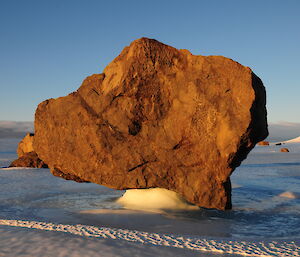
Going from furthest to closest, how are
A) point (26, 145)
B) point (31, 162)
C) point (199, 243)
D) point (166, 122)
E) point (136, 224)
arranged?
1. point (26, 145)
2. point (31, 162)
3. point (166, 122)
4. point (136, 224)
5. point (199, 243)

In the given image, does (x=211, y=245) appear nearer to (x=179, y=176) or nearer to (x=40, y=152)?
(x=179, y=176)

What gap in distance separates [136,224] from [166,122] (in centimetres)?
194

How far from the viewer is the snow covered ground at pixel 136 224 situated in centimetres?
395

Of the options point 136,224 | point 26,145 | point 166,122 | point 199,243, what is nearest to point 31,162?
point 26,145

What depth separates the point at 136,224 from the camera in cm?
562

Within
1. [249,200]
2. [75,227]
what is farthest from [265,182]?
[75,227]

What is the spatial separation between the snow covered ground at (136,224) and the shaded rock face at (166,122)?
593 mm

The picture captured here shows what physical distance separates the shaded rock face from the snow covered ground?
23.3 inches

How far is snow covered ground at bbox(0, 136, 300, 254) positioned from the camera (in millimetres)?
3951

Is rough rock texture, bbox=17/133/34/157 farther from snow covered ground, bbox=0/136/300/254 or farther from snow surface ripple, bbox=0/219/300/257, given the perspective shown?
snow surface ripple, bbox=0/219/300/257

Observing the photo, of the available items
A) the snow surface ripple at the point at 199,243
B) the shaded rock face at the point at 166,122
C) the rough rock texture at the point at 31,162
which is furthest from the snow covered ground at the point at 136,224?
the rough rock texture at the point at 31,162

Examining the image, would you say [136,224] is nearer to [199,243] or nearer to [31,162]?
[199,243]

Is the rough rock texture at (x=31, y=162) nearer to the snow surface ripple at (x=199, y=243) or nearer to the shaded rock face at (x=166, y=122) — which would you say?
the shaded rock face at (x=166, y=122)

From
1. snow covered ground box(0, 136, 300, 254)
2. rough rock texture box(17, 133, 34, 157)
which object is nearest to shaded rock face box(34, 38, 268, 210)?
snow covered ground box(0, 136, 300, 254)
